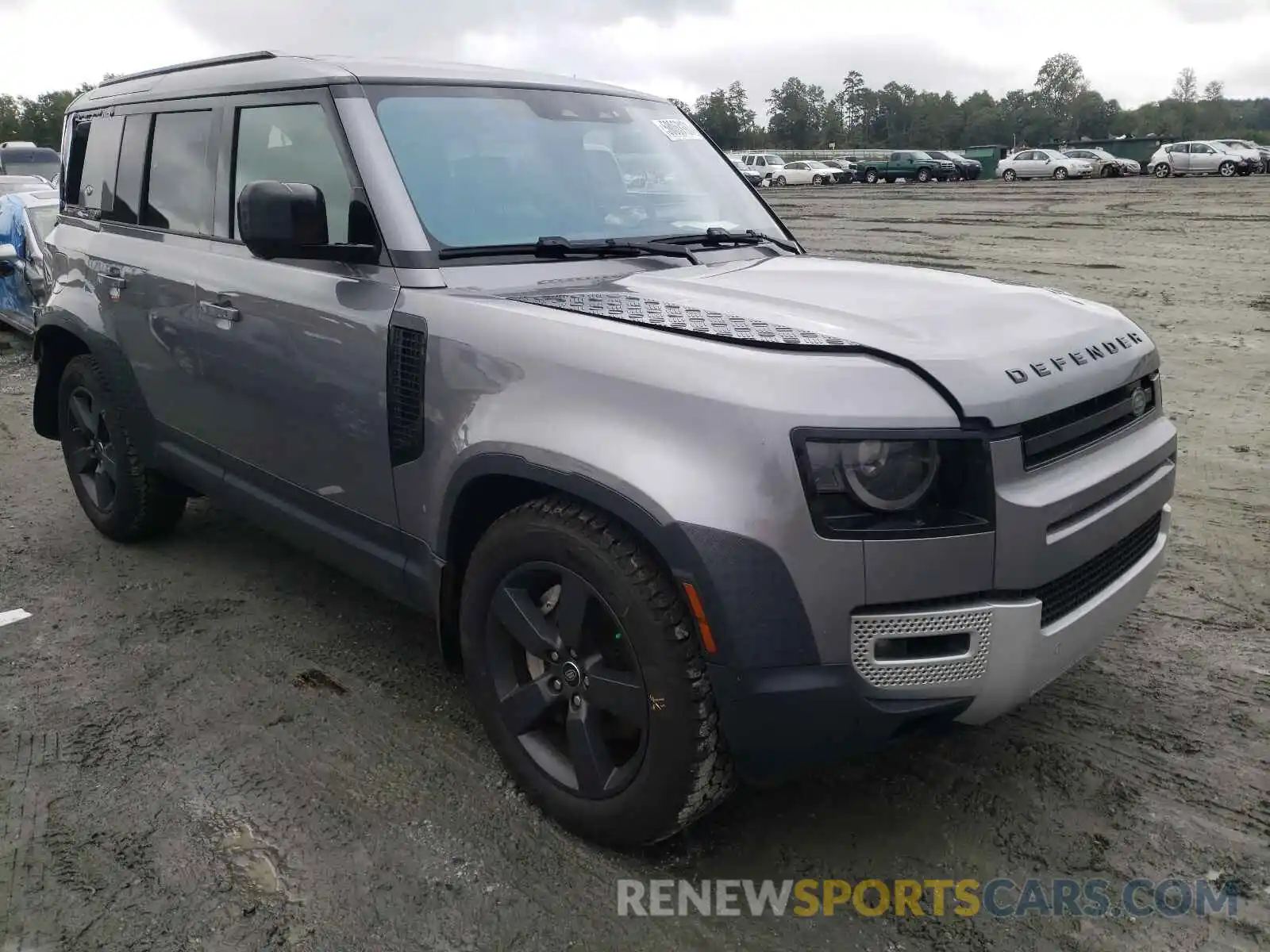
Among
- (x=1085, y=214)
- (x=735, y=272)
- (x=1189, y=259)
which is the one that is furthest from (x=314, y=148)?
(x=1085, y=214)

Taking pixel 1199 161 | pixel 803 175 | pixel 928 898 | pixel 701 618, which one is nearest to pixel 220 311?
pixel 701 618

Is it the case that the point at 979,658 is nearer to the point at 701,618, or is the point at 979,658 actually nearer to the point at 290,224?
the point at 701,618

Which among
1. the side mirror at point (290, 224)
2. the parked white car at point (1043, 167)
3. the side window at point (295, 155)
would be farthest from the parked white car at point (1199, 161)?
the side mirror at point (290, 224)

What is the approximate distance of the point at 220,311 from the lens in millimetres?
3613

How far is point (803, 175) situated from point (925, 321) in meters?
44.9

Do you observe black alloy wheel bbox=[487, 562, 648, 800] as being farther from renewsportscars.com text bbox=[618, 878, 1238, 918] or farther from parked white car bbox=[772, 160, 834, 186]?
parked white car bbox=[772, 160, 834, 186]

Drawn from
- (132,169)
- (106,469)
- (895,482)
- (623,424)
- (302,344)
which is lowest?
(106,469)

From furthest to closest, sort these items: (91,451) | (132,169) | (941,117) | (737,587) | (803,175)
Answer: (941,117)
(803,175)
(91,451)
(132,169)
(737,587)

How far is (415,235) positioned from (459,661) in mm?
1234

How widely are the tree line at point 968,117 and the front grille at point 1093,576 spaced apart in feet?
308

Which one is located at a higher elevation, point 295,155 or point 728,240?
point 295,155

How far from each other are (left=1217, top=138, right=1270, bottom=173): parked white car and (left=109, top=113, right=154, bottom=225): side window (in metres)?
42.0

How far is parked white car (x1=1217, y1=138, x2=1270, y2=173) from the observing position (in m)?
37.4

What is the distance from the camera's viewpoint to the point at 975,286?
2998mm
